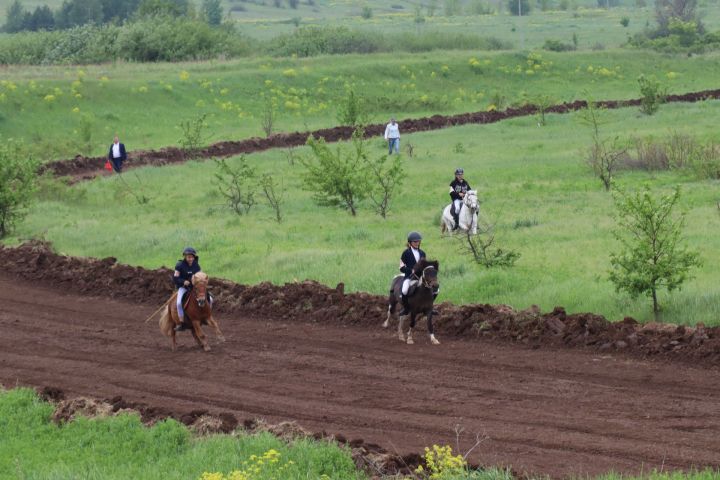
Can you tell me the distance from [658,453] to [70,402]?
25.8 ft

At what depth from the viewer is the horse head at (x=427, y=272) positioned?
59.3ft

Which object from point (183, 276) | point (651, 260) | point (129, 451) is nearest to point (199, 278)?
point (183, 276)

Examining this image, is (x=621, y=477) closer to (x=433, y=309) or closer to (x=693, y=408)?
(x=693, y=408)

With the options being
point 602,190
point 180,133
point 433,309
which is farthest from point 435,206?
point 180,133

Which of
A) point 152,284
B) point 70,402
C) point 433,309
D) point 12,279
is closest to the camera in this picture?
point 70,402

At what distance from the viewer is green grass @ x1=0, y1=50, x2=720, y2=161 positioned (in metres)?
58.8

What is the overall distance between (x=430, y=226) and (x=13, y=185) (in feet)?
40.1

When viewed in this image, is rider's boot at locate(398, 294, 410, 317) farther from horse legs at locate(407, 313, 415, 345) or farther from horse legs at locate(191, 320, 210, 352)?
horse legs at locate(191, 320, 210, 352)

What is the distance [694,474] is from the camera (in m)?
10.9

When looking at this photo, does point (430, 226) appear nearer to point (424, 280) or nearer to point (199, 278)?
point (424, 280)

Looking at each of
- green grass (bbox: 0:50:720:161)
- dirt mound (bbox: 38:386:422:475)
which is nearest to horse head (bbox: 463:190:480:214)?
dirt mound (bbox: 38:386:422:475)

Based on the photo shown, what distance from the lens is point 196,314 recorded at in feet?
62.1

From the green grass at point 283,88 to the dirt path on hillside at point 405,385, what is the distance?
109ft

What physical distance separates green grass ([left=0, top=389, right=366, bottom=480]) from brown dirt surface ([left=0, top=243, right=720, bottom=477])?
0.35m
